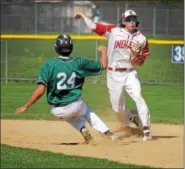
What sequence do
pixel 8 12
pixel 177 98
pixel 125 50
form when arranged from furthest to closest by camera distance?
pixel 8 12 < pixel 177 98 < pixel 125 50

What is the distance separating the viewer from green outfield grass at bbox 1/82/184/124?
48.3ft

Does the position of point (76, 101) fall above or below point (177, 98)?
above

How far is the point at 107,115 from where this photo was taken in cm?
1492

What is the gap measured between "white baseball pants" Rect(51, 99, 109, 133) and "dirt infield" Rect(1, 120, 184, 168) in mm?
325

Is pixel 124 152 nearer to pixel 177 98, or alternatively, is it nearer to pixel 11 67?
pixel 177 98

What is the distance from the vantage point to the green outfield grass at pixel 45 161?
29.3 ft

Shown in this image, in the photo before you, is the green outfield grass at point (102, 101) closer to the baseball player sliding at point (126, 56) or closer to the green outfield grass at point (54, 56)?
the green outfield grass at point (54, 56)

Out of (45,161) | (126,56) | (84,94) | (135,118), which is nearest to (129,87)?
(126,56)

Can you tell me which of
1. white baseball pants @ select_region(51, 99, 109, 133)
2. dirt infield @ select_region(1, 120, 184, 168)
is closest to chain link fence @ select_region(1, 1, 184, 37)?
dirt infield @ select_region(1, 120, 184, 168)

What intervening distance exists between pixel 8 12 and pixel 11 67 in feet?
18.8

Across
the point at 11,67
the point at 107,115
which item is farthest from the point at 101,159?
the point at 11,67

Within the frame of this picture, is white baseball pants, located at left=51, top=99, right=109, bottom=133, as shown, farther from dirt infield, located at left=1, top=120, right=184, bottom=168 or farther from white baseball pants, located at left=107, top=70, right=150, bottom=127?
white baseball pants, located at left=107, top=70, right=150, bottom=127

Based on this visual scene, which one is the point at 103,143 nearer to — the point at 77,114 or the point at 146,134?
the point at 146,134

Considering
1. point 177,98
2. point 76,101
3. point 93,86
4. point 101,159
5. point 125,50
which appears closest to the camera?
point 101,159
